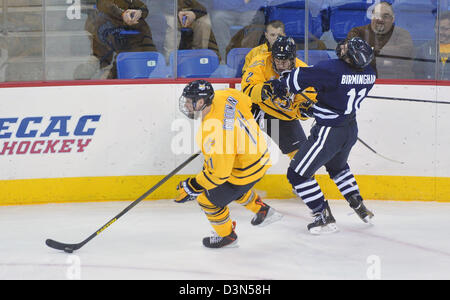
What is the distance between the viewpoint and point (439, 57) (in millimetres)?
5281

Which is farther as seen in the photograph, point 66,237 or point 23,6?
point 23,6

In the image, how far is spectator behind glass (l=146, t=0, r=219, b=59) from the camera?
17.4 ft

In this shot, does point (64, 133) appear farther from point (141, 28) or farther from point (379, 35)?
point (379, 35)

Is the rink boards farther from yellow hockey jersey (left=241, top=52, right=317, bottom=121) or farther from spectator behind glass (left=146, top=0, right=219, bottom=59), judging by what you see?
yellow hockey jersey (left=241, top=52, right=317, bottom=121)

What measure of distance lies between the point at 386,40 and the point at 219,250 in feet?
7.68

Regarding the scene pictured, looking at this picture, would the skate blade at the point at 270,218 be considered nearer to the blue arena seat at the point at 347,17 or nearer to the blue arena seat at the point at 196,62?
the blue arena seat at the point at 196,62

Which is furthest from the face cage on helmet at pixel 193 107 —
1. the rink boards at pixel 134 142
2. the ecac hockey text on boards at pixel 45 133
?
the ecac hockey text on boards at pixel 45 133

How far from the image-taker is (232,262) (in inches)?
145

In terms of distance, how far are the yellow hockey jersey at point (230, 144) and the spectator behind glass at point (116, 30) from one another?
177 cm

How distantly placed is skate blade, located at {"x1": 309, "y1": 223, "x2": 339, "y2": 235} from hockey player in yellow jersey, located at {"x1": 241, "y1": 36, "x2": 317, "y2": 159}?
78 cm

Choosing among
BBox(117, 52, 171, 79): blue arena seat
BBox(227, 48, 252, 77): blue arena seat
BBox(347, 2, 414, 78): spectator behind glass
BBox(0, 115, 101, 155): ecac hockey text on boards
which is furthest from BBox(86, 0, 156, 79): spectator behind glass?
BBox(347, 2, 414, 78): spectator behind glass

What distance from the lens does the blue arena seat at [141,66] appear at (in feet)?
17.4

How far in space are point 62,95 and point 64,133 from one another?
0.90ft
